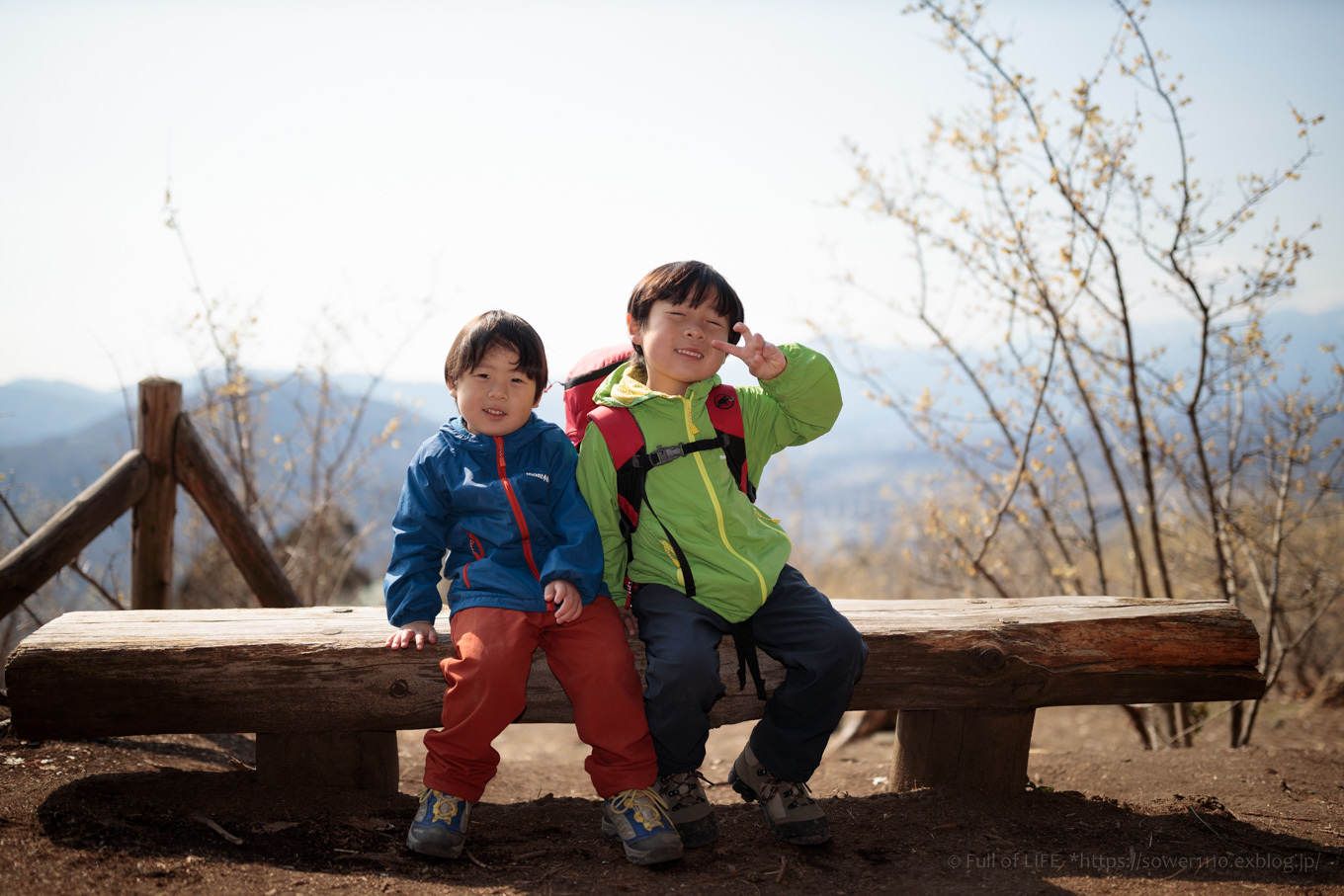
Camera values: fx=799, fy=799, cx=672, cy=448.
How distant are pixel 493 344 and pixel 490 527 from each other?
1.90ft

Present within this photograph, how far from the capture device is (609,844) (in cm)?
254

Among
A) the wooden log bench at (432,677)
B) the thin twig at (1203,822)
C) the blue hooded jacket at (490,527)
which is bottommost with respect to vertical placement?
the thin twig at (1203,822)

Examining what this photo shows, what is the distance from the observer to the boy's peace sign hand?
2.56 meters

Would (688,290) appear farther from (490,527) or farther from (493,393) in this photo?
(490,527)

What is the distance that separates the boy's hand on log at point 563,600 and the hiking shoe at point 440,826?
0.61 meters

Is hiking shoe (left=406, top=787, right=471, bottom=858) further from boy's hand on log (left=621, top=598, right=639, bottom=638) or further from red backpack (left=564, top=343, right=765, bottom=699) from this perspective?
red backpack (left=564, top=343, right=765, bottom=699)

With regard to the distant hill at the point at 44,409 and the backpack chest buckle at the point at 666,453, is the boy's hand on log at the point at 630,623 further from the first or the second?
the distant hill at the point at 44,409

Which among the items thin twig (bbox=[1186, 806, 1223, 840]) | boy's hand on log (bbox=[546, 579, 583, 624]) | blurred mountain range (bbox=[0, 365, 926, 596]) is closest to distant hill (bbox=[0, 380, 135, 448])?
blurred mountain range (bbox=[0, 365, 926, 596])

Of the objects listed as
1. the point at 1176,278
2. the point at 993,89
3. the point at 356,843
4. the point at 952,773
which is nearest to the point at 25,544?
the point at 356,843

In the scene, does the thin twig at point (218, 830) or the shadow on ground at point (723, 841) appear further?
the thin twig at point (218, 830)

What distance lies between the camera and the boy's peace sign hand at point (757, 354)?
2.56 metres

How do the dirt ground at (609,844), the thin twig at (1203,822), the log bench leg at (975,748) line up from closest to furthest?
the dirt ground at (609,844)
the thin twig at (1203,822)
the log bench leg at (975,748)

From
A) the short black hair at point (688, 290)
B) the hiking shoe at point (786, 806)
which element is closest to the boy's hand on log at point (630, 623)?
the hiking shoe at point (786, 806)

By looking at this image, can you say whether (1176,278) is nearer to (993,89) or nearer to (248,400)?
(993,89)
